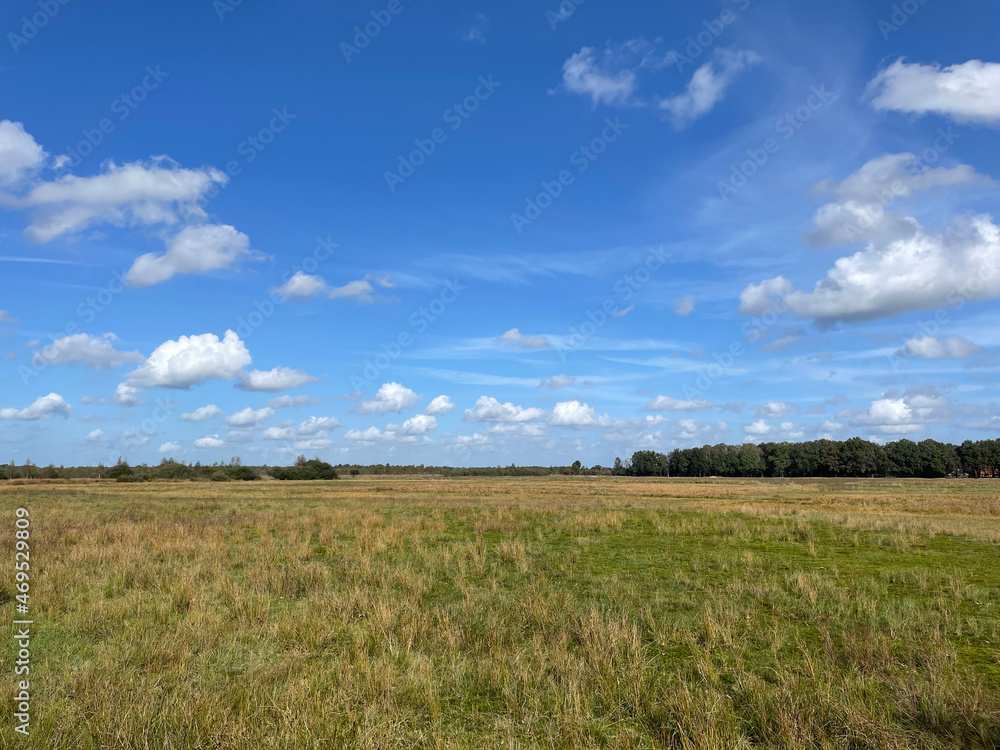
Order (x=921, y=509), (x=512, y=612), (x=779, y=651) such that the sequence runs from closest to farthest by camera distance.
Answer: (x=779, y=651)
(x=512, y=612)
(x=921, y=509)

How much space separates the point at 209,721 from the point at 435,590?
265 inches

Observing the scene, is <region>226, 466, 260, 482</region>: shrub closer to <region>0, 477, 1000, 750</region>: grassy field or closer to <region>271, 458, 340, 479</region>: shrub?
<region>271, 458, 340, 479</region>: shrub

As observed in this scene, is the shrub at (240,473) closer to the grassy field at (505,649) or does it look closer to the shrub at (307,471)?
the shrub at (307,471)

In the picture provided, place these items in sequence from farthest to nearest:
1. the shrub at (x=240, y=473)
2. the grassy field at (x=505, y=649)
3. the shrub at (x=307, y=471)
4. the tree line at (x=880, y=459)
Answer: the tree line at (x=880, y=459) → the shrub at (x=307, y=471) → the shrub at (x=240, y=473) → the grassy field at (x=505, y=649)

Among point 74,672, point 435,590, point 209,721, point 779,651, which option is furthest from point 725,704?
point 74,672

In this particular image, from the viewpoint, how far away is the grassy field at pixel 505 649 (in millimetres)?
5773

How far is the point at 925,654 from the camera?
299 inches

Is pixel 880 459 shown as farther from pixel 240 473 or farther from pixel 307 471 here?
pixel 240 473

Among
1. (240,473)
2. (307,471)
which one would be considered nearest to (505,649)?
(240,473)

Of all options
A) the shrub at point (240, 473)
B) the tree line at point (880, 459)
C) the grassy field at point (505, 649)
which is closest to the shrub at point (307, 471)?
the shrub at point (240, 473)

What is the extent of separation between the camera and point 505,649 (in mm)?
8078

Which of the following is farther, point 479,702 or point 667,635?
point 667,635

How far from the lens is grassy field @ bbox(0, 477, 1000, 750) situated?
18.9 ft

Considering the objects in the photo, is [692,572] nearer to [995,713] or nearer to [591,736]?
[995,713]
